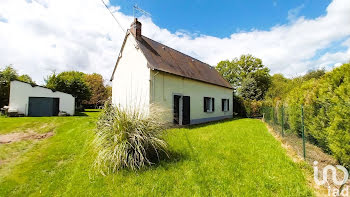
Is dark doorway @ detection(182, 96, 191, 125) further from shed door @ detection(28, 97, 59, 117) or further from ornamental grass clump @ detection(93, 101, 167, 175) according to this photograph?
shed door @ detection(28, 97, 59, 117)

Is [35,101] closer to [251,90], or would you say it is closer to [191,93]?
[191,93]

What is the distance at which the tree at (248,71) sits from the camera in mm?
31047

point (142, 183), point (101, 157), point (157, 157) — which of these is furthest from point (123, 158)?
point (157, 157)

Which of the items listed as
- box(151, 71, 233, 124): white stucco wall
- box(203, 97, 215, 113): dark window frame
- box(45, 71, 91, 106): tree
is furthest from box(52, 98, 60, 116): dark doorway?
box(203, 97, 215, 113): dark window frame

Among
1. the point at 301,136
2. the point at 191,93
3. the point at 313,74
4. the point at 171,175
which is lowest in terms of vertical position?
the point at 171,175

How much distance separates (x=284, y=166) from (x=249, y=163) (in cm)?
82

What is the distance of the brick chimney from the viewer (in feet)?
33.8

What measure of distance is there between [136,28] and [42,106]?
42.8ft

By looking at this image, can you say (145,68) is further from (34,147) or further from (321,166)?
(321,166)

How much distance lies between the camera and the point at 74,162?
14.3ft

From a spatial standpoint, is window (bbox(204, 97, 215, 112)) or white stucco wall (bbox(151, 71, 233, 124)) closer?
white stucco wall (bbox(151, 71, 233, 124))

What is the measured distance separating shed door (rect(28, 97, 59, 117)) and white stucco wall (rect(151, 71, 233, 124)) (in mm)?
13224

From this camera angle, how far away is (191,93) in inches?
461

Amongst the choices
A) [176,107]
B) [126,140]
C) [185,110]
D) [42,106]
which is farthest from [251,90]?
[42,106]
